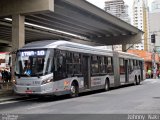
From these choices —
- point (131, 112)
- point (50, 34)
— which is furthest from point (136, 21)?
point (131, 112)

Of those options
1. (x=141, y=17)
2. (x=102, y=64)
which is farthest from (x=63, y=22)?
(x=141, y=17)

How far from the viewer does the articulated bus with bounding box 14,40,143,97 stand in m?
18.2

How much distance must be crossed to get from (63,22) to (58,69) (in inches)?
788

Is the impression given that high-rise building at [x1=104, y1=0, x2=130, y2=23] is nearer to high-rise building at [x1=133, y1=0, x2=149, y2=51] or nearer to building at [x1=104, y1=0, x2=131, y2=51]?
building at [x1=104, y1=0, x2=131, y2=51]

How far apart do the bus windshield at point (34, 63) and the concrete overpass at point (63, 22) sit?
743cm

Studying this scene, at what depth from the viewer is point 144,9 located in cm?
7262

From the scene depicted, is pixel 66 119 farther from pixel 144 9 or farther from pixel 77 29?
pixel 144 9

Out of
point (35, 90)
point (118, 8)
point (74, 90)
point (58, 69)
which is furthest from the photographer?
point (118, 8)

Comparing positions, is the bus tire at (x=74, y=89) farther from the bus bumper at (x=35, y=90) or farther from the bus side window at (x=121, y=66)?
the bus side window at (x=121, y=66)

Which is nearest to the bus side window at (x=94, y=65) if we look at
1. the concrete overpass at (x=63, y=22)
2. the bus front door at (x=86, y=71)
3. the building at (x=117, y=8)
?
the bus front door at (x=86, y=71)

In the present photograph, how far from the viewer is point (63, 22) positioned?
3834cm

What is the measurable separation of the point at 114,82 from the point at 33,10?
342 inches

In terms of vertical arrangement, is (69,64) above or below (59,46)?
below

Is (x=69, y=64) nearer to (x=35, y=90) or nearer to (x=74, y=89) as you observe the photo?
(x=74, y=89)
